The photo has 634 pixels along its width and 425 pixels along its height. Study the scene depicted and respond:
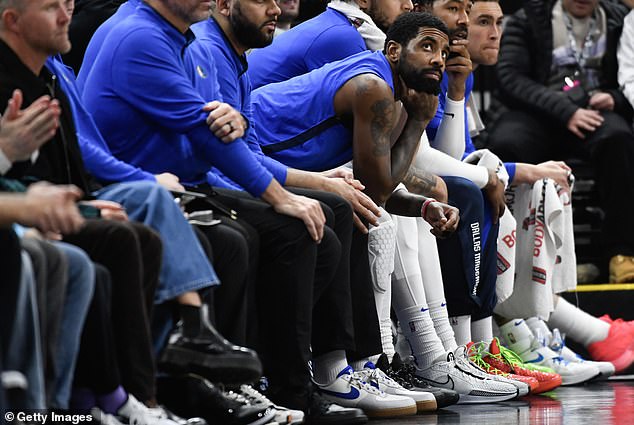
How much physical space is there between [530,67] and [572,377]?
172 cm

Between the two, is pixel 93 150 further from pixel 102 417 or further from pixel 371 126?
pixel 371 126

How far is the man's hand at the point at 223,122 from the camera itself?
3.22 meters

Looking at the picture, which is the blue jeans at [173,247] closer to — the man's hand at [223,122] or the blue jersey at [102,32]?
the man's hand at [223,122]

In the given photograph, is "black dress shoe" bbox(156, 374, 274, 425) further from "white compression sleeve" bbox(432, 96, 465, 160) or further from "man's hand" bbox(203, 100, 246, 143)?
"white compression sleeve" bbox(432, 96, 465, 160)

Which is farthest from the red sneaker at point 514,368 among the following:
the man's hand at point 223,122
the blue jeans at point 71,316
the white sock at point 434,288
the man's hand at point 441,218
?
the blue jeans at point 71,316

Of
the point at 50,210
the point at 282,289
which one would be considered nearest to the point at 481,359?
the point at 282,289

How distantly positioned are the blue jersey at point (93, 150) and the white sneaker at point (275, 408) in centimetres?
57

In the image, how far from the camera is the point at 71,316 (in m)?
2.39

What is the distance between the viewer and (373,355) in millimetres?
3834

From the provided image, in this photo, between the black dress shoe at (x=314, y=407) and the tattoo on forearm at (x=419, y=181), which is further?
the tattoo on forearm at (x=419, y=181)

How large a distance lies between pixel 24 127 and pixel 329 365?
1452 mm

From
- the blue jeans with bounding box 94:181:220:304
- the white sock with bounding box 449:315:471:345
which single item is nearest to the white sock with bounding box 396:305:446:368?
the white sock with bounding box 449:315:471:345

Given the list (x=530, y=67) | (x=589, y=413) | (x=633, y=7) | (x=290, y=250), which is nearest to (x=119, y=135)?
(x=290, y=250)

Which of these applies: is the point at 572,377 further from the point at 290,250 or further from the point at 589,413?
the point at 290,250
